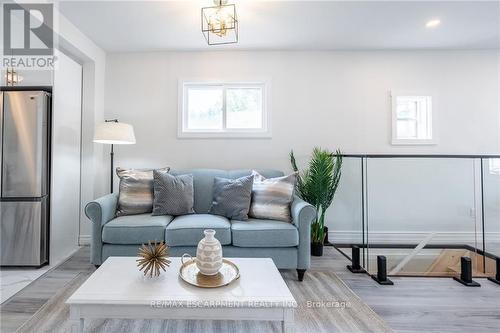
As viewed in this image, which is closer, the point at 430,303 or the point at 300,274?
the point at 430,303

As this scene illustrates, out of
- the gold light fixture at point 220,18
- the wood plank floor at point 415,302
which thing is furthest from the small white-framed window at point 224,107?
the wood plank floor at point 415,302

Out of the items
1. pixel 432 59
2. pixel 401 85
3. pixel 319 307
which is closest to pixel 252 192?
pixel 319 307

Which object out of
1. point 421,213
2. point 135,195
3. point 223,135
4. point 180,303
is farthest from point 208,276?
point 421,213

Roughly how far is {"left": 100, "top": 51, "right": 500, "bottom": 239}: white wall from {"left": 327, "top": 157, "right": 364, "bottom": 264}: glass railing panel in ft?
0.27

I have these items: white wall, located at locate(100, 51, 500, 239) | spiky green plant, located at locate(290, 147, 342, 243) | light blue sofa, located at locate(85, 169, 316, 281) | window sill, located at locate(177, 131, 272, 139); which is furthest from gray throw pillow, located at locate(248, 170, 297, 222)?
window sill, located at locate(177, 131, 272, 139)

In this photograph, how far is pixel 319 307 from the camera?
1962 mm

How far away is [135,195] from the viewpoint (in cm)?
269

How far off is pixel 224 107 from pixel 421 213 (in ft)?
9.15

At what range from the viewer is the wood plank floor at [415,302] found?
1.78 metres

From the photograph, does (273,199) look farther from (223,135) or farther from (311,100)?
(311,100)

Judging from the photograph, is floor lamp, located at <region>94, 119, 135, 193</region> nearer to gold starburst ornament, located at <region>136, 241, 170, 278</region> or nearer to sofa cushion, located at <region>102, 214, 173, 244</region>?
sofa cushion, located at <region>102, 214, 173, 244</region>

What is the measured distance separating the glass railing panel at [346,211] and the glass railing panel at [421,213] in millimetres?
236

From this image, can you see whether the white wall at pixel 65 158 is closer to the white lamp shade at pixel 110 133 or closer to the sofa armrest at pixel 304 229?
the white lamp shade at pixel 110 133

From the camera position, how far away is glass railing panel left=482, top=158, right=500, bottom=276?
2.82 metres
